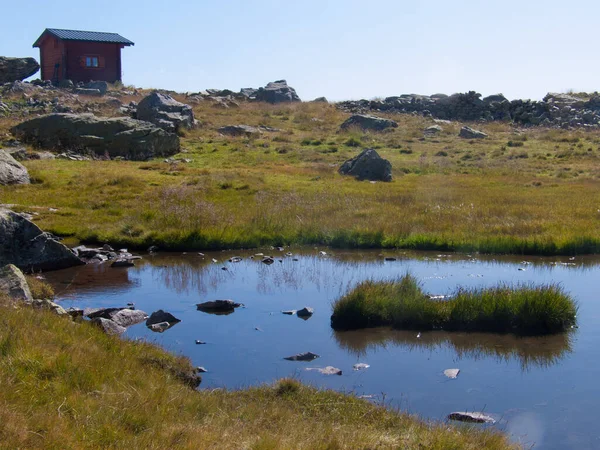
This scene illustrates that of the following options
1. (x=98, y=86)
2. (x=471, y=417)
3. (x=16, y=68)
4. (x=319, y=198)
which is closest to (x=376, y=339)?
(x=471, y=417)

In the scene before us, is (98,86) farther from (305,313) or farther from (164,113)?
(305,313)

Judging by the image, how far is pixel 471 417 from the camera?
30.2 feet

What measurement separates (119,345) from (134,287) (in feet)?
22.6

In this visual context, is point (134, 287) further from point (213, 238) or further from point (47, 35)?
point (47, 35)

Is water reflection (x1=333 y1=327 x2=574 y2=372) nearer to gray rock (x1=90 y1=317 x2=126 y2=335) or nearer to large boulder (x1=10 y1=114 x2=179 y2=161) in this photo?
gray rock (x1=90 y1=317 x2=126 y2=335)

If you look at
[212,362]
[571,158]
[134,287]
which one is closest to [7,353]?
[212,362]

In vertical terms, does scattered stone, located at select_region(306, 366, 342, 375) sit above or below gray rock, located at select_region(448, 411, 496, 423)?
below

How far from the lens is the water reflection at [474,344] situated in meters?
12.1

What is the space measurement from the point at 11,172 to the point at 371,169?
15.1 metres

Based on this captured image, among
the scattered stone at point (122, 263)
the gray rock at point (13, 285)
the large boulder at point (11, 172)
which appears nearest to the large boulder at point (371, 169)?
the large boulder at point (11, 172)

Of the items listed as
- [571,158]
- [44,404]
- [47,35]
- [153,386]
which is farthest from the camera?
[47,35]

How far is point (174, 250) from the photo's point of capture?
2042 centimetres

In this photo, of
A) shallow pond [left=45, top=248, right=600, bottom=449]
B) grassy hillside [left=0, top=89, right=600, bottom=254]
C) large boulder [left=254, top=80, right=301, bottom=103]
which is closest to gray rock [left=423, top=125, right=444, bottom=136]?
grassy hillside [left=0, top=89, right=600, bottom=254]

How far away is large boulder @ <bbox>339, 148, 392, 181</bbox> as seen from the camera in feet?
105
